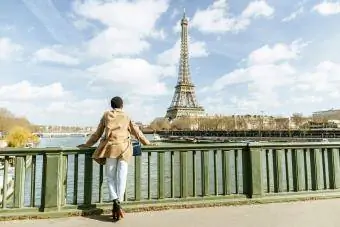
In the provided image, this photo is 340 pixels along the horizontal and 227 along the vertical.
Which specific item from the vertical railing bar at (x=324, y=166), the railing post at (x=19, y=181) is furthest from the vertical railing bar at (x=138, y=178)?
the vertical railing bar at (x=324, y=166)

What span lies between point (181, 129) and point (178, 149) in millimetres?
132200

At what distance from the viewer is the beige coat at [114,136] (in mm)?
5000

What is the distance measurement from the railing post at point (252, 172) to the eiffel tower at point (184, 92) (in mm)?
116304

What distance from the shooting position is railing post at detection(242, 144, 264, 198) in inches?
236

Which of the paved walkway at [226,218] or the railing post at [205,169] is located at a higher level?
the railing post at [205,169]

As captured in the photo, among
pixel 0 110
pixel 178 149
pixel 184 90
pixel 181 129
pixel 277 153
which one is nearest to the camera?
pixel 178 149

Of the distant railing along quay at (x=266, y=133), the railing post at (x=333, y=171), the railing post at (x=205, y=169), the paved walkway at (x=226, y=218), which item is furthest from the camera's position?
the distant railing along quay at (x=266, y=133)

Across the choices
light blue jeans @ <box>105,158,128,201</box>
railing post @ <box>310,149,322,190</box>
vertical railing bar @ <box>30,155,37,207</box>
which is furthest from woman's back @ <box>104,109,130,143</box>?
railing post @ <box>310,149,322,190</box>

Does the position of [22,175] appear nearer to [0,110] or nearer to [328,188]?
[328,188]

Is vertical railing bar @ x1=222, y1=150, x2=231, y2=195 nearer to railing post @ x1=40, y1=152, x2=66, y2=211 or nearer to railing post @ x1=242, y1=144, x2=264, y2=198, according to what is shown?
railing post @ x1=242, y1=144, x2=264, y2=198

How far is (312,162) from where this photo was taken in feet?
21.6

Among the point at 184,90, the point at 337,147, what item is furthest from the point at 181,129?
the point at 337,147

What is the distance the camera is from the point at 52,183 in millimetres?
5219

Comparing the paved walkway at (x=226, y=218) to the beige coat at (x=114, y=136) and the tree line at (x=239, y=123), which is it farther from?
the tree line at (x=239, y=123)
